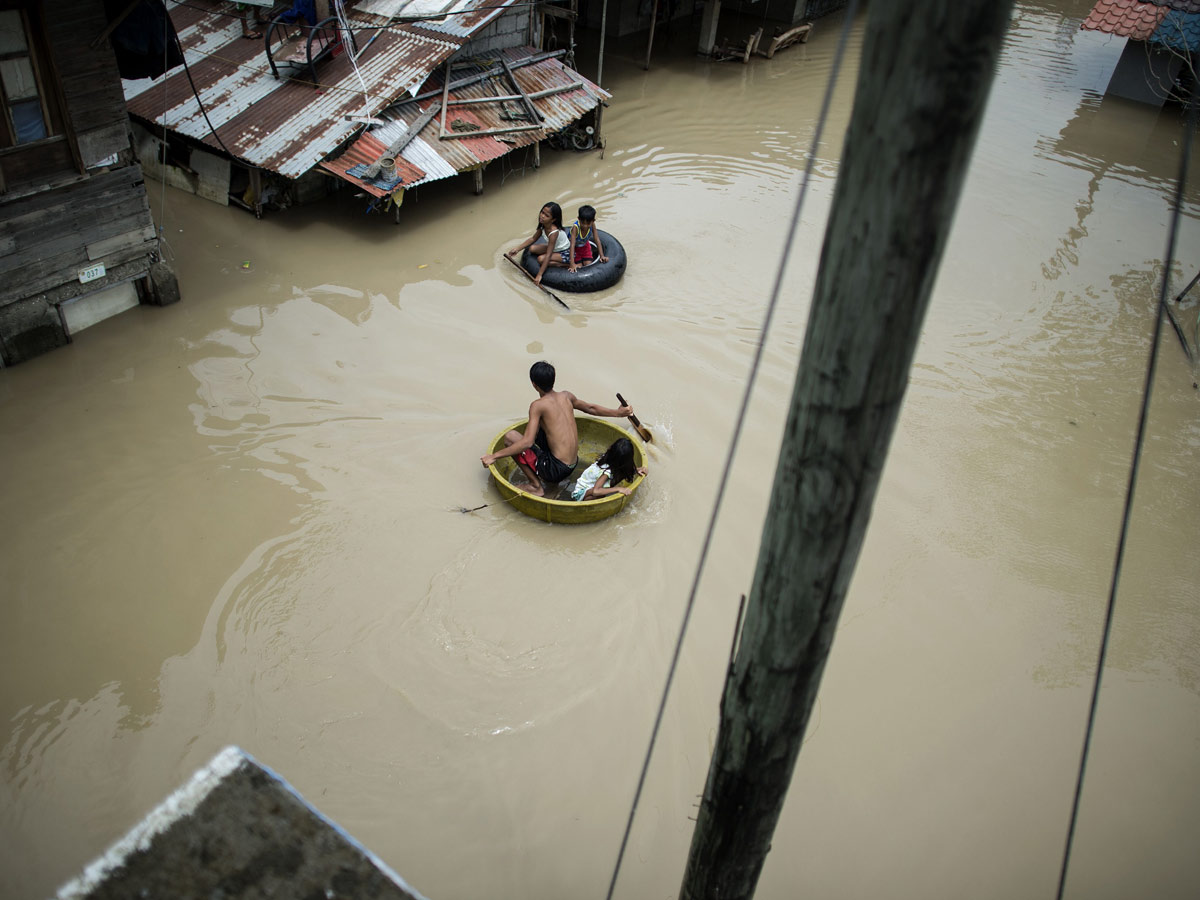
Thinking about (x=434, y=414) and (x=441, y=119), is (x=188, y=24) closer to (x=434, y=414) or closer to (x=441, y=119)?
(x=441, y=119)

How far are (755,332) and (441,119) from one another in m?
4.96

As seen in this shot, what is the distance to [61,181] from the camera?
7281 millimetres

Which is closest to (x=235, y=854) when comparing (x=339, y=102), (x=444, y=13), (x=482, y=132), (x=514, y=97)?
(x=339, y=102)

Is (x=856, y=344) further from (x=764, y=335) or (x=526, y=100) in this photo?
(x=526, y=100)

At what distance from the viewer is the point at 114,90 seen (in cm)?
735

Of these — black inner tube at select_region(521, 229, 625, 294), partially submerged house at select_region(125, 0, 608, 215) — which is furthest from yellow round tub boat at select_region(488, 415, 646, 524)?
partially submerged house at select_region(125, 0, 608, 215)

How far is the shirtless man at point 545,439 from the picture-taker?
638 cm

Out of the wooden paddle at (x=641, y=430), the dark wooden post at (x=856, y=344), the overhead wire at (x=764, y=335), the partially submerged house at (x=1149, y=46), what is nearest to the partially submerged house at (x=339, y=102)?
the wooden paddle at (x=641, y=430)

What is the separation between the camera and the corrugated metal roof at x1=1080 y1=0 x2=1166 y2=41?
48.9 feet

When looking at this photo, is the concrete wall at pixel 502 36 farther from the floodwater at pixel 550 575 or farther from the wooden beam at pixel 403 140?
the floodwater at pixel 550 575

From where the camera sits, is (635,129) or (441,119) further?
(635,129)

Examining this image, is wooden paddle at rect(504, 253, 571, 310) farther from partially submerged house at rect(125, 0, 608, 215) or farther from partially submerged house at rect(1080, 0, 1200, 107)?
partially submerged house at rect(1080, 0, 1200, 107)

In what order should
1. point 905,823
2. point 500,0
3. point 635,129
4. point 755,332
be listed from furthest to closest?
point 635,129
point 500,0
point 755,332
point 905,823

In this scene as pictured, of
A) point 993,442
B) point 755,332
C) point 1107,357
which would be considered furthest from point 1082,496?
point 755,332
